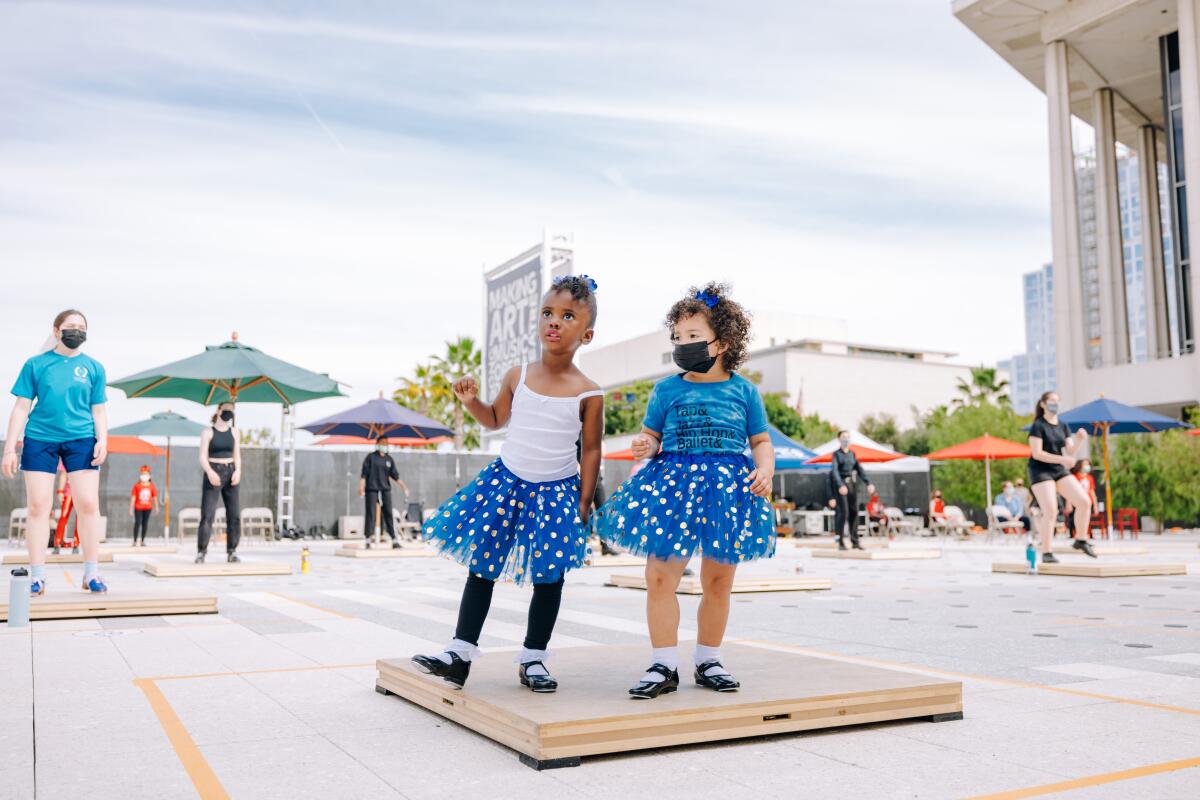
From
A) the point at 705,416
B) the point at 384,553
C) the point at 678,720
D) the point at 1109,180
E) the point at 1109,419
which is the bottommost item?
the point at 384,553

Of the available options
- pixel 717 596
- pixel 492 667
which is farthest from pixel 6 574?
Answer: pixel 717 596

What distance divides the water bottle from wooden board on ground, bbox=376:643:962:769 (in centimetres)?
337

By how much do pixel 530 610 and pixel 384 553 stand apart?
1255 centimetres

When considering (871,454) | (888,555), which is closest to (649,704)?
(888,555)

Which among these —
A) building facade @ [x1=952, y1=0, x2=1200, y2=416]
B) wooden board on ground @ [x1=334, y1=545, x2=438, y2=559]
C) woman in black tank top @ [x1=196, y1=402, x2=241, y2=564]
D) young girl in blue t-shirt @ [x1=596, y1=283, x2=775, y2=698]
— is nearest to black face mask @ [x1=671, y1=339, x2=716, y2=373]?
young girl in blue t-shirt @ [x1=596, y1=283, x2=775, y2=698]

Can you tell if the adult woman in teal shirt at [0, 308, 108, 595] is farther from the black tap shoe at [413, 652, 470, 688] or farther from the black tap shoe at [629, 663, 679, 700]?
the black tap shoe at [629, 663, 679, 700]

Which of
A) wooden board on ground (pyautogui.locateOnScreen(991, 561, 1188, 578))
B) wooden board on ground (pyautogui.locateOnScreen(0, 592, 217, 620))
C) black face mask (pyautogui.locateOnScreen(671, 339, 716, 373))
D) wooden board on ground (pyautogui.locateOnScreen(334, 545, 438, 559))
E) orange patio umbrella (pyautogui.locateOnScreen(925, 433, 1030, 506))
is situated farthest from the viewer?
orange patio umbrella (pyautogui.locateOnScreen(925, 433, 1030, 506))

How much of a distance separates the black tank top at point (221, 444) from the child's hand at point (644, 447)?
871 cm

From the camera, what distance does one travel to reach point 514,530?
3.73 metres

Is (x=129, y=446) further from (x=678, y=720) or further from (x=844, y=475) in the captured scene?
(x=678, y=720)

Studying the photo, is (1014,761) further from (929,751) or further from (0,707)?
(0,707)

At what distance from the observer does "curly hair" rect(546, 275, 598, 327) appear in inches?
155

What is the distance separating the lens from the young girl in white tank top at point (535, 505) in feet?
12.0

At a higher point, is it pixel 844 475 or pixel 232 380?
pixel 232 380
